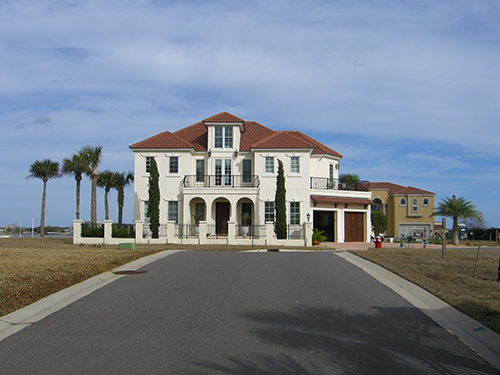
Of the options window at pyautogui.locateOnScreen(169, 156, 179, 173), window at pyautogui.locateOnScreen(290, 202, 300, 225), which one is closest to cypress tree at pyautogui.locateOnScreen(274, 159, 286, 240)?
window at pyautogui.locateOnScreen(290, 202, 300, 225)

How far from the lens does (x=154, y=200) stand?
34.1 m

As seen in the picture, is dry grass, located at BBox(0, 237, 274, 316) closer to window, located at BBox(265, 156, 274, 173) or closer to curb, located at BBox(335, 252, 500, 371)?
curb, located at BBox(335, 252, 500, 371)

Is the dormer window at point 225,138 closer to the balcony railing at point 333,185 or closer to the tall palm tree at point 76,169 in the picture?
the balcony railing at point 333,185

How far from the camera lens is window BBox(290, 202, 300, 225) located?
3506cm

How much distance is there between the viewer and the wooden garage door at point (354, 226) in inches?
1487

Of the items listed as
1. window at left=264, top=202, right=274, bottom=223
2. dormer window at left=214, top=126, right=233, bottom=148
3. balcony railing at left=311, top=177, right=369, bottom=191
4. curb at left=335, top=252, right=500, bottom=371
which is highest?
dormer window at left=214, top=126, right=233, bottom=148

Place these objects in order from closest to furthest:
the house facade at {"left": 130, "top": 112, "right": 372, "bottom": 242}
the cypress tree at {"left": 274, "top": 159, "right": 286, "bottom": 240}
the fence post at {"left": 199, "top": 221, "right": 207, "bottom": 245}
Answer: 1. the fence post at {"left": 199, "top": 221, "right": 207, "bottom": 245}
2. the cypress tree at {"left": 274, "top": 159, "right": 286, "bottom": 240}
3. the house facade at {"left": 130, "top": 112, "right": 372, "bottom": 242}

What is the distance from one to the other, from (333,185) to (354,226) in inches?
149

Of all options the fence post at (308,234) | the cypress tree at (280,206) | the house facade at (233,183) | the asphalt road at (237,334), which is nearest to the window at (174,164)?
the house facade at (233,183)

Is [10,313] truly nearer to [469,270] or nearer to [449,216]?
[469,270]

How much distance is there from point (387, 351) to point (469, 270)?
11180mm

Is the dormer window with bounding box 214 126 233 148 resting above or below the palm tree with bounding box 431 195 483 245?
above

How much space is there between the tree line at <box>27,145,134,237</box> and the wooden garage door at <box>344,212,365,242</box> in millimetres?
22118

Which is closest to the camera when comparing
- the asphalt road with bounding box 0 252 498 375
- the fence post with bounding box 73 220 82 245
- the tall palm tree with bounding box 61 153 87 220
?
the asphalt road with bounding box 0 252 498 375
